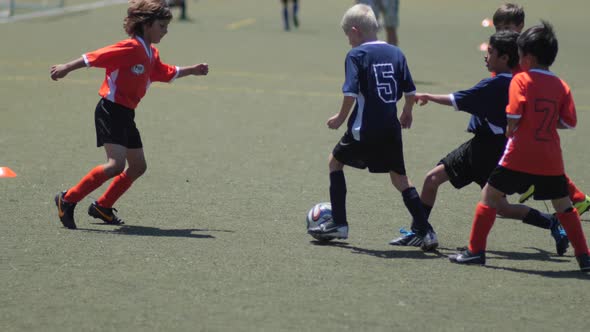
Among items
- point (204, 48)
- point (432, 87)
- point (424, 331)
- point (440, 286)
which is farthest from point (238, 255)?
point (204, 48)

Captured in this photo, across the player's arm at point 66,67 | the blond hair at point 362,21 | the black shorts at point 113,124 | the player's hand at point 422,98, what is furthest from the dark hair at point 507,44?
the player's arm at point 66,67

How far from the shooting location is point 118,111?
7.85 metres

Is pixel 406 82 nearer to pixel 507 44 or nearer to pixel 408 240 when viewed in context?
pixel 507 44

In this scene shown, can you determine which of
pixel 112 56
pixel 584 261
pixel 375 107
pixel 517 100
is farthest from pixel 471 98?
pixel 112 56

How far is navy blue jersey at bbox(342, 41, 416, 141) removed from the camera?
23.4 feet

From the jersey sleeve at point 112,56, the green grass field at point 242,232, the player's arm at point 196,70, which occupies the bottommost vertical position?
the green grass field at point 242,232

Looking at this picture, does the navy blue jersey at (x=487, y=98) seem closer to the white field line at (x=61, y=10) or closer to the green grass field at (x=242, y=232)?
the green grass field at (x=242, y=232)

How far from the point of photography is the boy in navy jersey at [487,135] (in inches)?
276

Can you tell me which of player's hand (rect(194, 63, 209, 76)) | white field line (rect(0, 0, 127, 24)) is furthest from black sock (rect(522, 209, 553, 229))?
white field line (rect(0, 0, 127, 24))

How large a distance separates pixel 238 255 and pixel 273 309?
1282 mm

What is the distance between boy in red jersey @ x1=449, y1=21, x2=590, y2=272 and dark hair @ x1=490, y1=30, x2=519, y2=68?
1.32 feet

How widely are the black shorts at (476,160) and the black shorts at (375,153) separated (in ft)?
1.35

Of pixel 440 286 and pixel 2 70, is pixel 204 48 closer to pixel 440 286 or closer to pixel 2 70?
pixel 2 70

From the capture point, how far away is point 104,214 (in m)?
7.87
